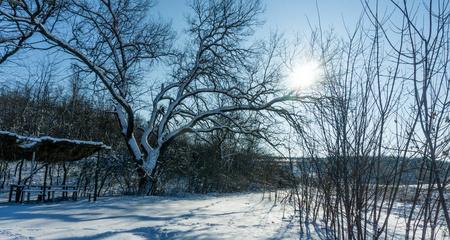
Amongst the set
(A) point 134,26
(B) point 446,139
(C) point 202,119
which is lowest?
(B) point 446,139

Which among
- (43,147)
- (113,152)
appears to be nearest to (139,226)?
(43,147)

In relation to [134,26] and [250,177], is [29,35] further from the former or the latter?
[250,177]

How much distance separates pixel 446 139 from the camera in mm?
2725

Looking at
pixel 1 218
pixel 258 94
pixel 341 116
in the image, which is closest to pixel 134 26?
pixel 258 94

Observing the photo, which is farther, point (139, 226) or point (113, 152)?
point (113, 152)

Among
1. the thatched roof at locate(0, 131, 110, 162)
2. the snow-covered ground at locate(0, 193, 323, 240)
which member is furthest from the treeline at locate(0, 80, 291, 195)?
the snow-covered ground at locate(0, 193, 323, 240)

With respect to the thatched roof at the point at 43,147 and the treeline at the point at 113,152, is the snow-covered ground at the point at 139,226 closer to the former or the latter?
the thatched roof at the point at 43,147

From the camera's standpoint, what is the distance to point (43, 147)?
1246 centimetres

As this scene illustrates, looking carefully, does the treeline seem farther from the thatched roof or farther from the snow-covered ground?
the snow-covered ground

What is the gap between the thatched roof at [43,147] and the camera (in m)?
11.6

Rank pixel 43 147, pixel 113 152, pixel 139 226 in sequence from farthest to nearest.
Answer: pixel 113 152 → pixel 43 147 → pixel 139 226

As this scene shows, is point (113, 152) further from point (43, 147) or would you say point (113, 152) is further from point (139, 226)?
point (139, 226)

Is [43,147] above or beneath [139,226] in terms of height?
above

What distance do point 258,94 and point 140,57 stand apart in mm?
Answer: 5978
